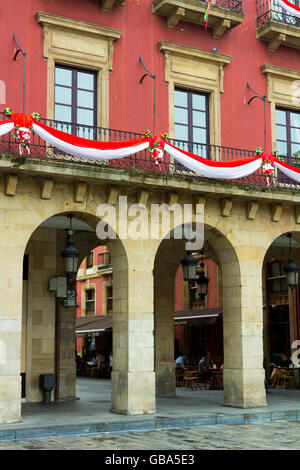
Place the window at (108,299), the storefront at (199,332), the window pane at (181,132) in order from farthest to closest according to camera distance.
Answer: the window at (108,299)
the storefront at (199,332)
the window pane at (181,132)

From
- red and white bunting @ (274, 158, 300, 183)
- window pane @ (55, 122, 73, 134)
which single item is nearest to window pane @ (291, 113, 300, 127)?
red and white bunting @ (274, 158, 300, 183)

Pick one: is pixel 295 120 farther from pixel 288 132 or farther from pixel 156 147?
pixel 156 147

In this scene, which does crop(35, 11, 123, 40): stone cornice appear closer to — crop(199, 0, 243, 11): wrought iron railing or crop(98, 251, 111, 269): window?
crop(199, 0, 243, 11): wrought iron railing

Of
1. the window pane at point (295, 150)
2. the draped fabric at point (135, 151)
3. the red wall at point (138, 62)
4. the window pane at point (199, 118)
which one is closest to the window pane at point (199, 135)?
the window pane at point (199, 118)

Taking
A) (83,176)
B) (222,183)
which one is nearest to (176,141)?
(222,183)

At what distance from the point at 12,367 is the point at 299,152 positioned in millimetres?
10243

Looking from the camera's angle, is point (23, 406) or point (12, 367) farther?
point (23, 406)

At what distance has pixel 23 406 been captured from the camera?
53.1ft

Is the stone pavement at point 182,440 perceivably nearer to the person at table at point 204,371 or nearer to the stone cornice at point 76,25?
the person at table at point 204,371

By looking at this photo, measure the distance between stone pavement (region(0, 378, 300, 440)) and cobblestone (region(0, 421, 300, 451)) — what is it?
12.4 inches

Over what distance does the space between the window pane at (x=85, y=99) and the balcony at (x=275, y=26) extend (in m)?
5.58

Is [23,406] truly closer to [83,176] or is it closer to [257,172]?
[83,176]

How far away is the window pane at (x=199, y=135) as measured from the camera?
16.9 metres

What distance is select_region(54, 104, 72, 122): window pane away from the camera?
1510 centimetres
